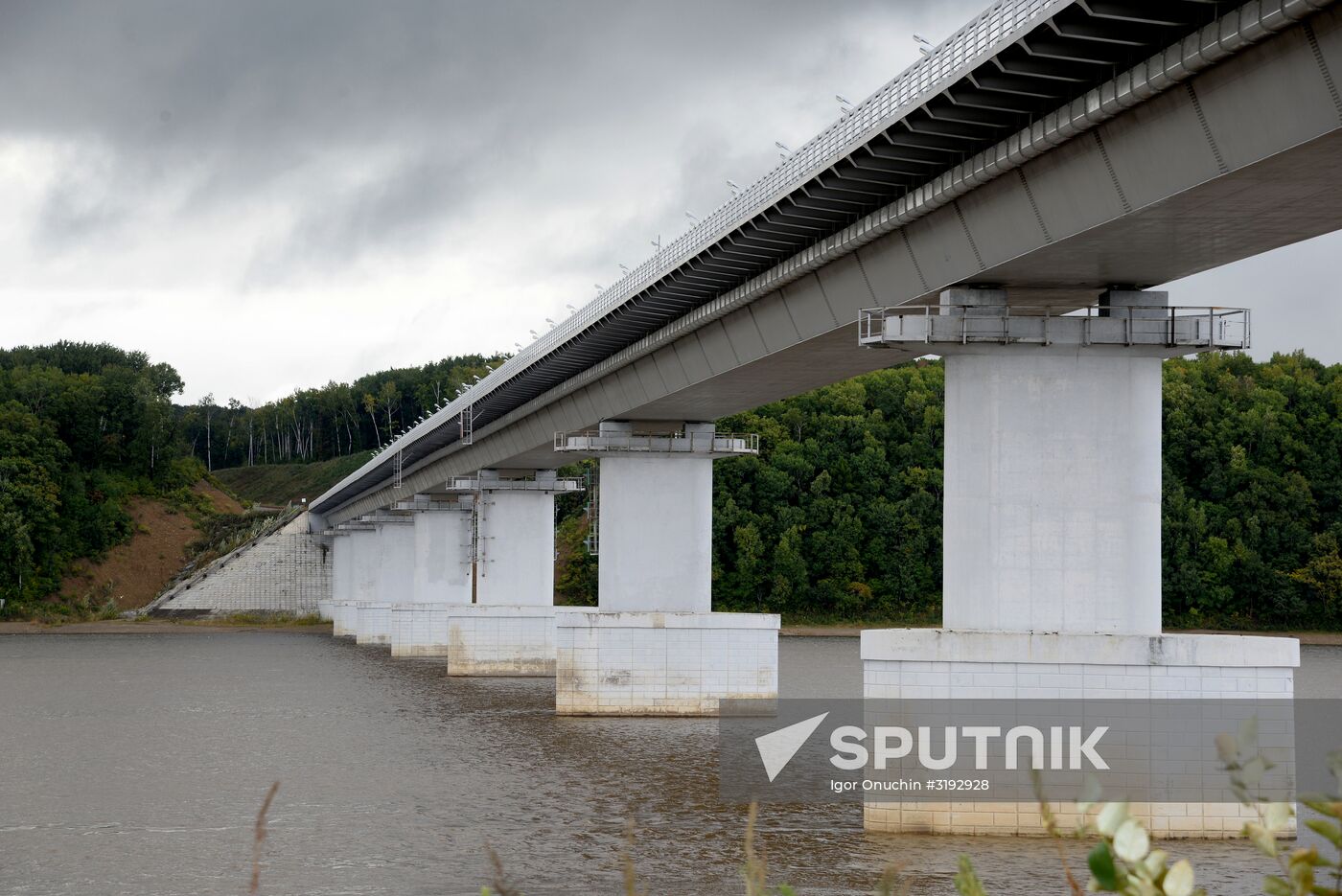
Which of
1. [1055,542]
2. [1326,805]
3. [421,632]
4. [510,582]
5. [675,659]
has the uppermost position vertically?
[1055,542]

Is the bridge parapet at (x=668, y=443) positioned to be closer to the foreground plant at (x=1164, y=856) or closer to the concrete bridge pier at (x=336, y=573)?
the foreground plant at (x=1164, y=856)

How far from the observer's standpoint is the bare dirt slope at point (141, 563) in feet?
419

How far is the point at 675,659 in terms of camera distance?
42125 millimetres

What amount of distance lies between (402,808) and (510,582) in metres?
35.4

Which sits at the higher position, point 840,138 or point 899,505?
point 840,138

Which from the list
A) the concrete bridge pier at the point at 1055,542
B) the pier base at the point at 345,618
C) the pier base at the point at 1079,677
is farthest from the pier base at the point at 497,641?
the pier base at the point at 1079,677

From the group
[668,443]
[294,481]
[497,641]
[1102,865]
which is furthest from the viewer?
[294,481]

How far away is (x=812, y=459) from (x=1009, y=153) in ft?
300

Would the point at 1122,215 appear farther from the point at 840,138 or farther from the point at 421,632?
the point at 421,632

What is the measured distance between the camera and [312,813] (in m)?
27.4

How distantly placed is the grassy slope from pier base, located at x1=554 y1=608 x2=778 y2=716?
142 m

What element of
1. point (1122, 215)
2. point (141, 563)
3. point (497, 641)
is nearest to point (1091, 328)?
point (1122, 215)

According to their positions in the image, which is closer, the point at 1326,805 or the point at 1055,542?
the point at 1326,805

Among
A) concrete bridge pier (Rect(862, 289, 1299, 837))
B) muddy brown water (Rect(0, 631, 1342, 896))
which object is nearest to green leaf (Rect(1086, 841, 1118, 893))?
muddy brown water (Rect(0, 631, 1342, 896))
